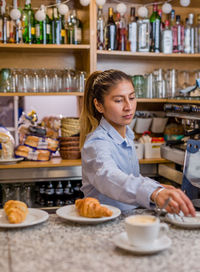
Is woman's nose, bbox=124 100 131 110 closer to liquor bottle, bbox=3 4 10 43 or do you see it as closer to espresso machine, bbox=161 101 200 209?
espresso machine, bbox=161 101 200 209

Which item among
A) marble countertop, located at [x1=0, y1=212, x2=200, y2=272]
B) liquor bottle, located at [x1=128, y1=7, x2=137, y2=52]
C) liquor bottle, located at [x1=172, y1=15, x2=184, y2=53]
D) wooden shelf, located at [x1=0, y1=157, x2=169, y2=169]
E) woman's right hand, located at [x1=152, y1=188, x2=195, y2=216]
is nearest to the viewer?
marble countertop, located at [x1=0, y1=212, x2=200, y2=272]

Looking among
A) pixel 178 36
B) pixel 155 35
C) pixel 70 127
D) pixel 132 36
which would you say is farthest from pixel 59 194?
pixel 178 36

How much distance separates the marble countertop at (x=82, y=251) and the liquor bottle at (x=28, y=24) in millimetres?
2037

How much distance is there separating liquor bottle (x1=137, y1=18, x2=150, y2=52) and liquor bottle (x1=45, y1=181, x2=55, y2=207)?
1.24m

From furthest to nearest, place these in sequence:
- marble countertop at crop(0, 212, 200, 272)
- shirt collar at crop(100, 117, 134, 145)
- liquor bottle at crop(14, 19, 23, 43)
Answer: liquor bottle at crop(14, 19, 23, 43), shirt collar at crop(100, 117, 134, 145), marble countertop at crop(0, 212, 200, 272)

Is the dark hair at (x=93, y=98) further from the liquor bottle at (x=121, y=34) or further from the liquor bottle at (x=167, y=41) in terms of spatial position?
the liquor bottle at (x=167, y=41)

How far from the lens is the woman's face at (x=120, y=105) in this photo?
1.73 m

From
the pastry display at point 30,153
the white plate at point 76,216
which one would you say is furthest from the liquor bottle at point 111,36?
the white plate at point 76,216

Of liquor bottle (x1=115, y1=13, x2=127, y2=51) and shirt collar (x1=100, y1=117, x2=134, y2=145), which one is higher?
liquor bottle (x1=115, y1=13, x2=127, y2=51)

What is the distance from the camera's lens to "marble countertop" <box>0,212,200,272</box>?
1000 millimetres

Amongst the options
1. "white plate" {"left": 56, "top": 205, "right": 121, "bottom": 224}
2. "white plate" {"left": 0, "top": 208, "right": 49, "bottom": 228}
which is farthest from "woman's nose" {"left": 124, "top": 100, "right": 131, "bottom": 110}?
"white plate" {"left": 0, "top": 208, "right": 49, "bottom": 228}

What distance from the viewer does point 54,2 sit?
A: 10.9 feet

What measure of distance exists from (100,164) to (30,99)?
1945 mm

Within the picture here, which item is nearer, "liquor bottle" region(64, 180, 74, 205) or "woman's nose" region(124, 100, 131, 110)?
"woman's nose" region(124, 100, 131, 110)
